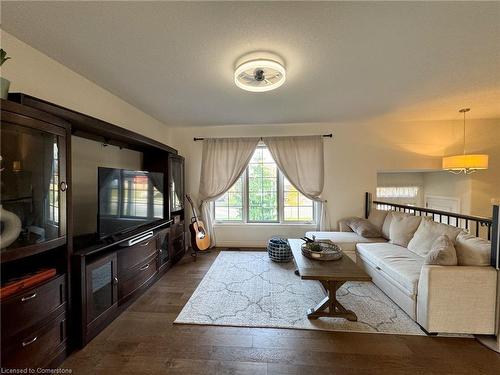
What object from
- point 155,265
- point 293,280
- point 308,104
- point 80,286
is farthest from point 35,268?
point 308,104

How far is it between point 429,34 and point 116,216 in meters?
3.14

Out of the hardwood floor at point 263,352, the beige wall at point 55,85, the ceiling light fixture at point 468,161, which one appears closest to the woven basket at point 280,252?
the hardwood floor at point 263,352

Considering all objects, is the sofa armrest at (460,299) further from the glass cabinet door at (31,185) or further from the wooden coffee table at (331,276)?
the glass cabinet door at (31,185)

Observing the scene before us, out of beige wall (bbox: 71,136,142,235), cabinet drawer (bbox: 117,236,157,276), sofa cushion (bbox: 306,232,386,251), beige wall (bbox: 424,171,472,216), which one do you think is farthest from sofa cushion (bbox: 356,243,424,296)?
beige wall (bbox: 71,136,142,235)

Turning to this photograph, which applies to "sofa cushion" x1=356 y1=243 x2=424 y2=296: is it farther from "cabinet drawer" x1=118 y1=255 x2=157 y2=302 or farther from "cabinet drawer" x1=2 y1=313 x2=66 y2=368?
"cabinet drawer" x1=2 y1=313 x2=66 y2=368

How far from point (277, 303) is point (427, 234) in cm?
193

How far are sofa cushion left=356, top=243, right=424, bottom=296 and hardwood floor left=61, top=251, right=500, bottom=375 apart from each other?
45cm

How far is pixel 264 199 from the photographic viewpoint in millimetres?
4082

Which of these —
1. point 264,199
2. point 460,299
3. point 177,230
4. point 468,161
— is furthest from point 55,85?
point 468,161

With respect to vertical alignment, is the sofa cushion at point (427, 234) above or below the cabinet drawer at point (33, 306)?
A: above

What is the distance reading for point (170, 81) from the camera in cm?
218

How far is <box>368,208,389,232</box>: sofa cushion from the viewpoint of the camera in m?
3.34

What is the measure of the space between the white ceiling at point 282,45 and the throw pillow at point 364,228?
1.89 meters

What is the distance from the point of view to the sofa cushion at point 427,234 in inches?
85.7
